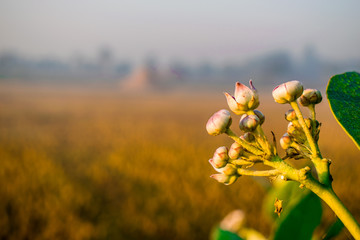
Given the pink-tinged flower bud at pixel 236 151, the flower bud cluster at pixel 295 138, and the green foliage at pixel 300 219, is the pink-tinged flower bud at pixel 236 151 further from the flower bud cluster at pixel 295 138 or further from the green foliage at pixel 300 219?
the green foliage at pixel 300 219

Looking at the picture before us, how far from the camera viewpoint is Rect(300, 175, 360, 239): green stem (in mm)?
352

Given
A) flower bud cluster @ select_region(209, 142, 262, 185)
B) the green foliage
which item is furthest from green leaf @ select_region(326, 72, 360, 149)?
the green foliage

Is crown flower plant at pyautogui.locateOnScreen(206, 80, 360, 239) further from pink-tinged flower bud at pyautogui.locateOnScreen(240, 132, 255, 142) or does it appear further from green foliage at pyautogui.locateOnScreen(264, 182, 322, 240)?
green foliage at pyautogui.locateOnScreen(264, 182, 322, 240)

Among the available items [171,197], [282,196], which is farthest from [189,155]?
[282,196]

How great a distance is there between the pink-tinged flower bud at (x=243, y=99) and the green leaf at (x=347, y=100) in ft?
0.33

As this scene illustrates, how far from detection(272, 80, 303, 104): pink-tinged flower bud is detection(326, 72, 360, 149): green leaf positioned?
0.04 metres

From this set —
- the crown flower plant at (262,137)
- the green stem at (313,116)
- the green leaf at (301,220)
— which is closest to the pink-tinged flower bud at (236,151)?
the crown flower plant at (262,137)

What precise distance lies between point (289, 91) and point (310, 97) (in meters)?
0.06

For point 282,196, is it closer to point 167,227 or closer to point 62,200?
point 167,227

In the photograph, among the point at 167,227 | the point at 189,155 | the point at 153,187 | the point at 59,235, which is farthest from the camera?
the point at 189,155

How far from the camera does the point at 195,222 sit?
4277 mm

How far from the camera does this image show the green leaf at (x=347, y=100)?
0.40 metres

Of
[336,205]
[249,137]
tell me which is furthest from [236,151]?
[336,205]

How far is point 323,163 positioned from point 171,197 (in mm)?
4566
